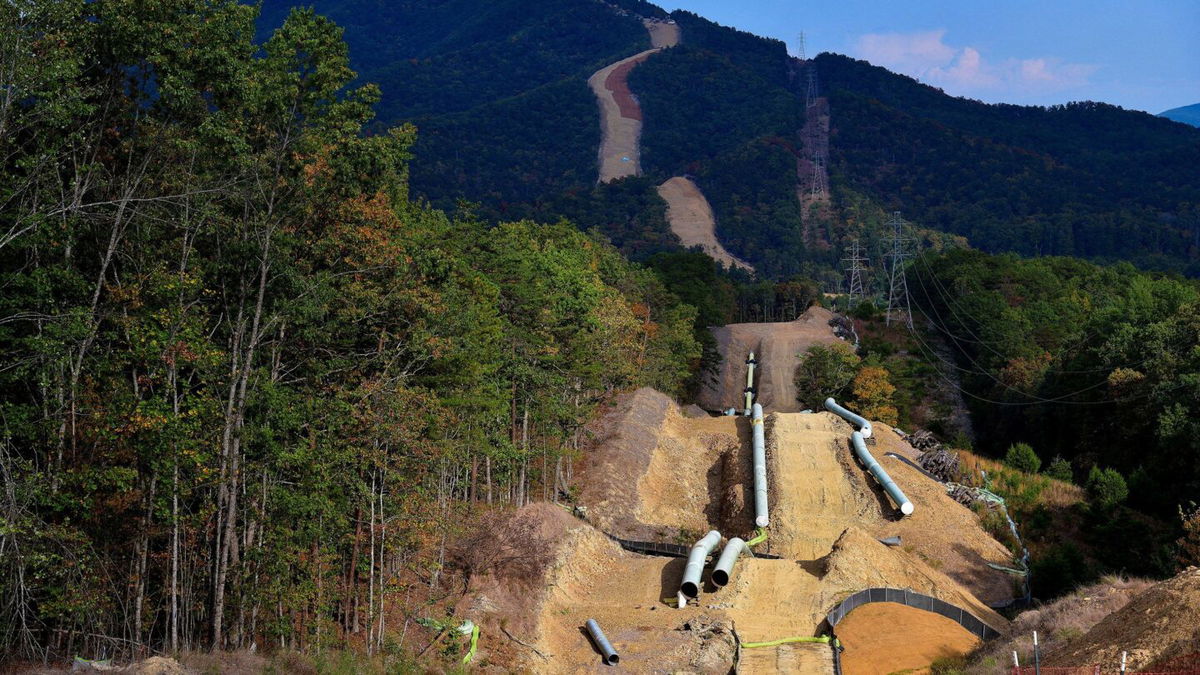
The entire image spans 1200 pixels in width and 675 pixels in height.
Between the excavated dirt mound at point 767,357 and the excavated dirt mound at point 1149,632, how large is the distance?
6112cm

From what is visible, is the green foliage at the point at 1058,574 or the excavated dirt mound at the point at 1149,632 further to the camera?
the green foliage at the point at 1058,574

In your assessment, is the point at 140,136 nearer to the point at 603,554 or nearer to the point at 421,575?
the point at 421,575

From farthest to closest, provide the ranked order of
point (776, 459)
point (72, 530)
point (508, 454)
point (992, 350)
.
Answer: point (992, 350) < point (776, 459) < point (508, 454) < point (72, 530)

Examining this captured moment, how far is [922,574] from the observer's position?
4053cm

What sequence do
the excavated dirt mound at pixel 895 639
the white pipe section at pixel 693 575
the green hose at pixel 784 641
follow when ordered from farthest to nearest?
1. the white pipe section at pixel 693 575
2. the green hose at pixel 784 641
3. the excavated dirt mound at pixel 895 639

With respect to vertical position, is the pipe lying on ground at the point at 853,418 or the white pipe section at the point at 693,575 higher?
the pipe lying on ground at the point at 853,418

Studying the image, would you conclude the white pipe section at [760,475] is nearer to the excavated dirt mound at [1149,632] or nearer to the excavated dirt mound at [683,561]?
the excavated dirt mound at [683,561]

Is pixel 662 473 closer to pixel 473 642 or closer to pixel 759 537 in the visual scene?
pixel 759 537

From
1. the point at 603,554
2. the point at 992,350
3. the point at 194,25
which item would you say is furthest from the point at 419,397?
the point at 992,350

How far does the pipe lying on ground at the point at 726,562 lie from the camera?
37406 millimetres

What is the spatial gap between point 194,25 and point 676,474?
37.6 metres

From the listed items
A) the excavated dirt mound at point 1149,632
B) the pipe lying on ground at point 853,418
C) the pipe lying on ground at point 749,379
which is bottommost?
the excavated dirt mound at point 1149,632

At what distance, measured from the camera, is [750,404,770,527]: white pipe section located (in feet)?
159

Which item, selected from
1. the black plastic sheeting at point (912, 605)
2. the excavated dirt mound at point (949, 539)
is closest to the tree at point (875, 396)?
the excavated dirt mound at point (949, 539)
